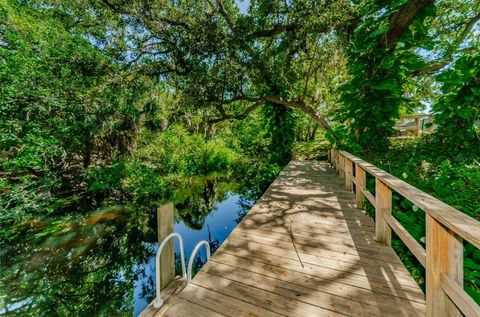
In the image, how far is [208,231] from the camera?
5.19 metres

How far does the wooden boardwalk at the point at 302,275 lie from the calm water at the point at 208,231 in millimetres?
1871

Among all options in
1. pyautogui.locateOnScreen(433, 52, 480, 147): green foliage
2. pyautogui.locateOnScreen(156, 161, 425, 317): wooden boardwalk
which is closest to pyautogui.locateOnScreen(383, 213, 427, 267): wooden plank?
pyautogui.locateOnScreen(156, 161, 425, 317): wooden boardwalk

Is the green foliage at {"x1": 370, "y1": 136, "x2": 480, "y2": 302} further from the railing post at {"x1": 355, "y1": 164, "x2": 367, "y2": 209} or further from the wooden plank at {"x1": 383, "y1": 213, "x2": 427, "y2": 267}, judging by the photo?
the railing post at {"x1": 355, "y1": 164, "x2": 367, "y2": 209}

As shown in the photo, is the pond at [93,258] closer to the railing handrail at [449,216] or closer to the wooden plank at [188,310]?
the wooden plank at [188,310]

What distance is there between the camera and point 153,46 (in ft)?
19.3

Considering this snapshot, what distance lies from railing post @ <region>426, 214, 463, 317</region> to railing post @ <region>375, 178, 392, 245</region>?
1.06 metres

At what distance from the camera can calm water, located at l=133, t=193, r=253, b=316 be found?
11.5 feet

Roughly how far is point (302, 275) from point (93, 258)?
4.03 meters

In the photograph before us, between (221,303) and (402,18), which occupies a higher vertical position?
(402,18)

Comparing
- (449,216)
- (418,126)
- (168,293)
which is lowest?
(168,293)

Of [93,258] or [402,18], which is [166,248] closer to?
[93,258]

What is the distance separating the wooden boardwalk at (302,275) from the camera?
161 centimetres

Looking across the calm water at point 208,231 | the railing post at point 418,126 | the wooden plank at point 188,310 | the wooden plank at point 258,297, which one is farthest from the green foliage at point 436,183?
the railing post at point 418,126

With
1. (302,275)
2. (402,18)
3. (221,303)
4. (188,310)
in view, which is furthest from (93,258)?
(402,18)
